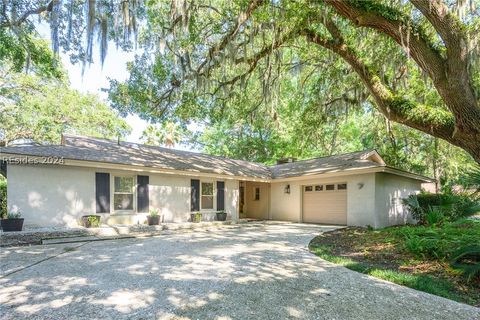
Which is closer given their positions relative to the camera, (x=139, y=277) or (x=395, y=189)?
(x=139, y=277)

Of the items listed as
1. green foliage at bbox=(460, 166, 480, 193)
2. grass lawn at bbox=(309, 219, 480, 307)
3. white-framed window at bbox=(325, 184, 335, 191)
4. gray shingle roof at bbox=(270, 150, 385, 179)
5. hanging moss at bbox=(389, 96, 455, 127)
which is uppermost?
hanging moss at bbox=(389, 96, 455, 127)

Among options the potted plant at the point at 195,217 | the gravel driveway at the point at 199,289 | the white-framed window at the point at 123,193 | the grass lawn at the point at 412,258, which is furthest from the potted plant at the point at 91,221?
the grass lawn at the point at 412,258

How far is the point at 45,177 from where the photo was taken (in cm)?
860

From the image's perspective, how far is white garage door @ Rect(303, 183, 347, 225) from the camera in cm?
1212

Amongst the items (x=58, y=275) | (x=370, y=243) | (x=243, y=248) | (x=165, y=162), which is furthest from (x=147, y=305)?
(x=165, y=162)

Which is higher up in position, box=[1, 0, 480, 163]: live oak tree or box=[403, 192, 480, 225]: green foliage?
box=[1, 0, 480, 163]: live oak tree

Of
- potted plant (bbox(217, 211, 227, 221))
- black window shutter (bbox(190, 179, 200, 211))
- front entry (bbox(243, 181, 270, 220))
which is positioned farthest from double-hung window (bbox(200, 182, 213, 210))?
front entry (bbox(243, 181, 270, 220))

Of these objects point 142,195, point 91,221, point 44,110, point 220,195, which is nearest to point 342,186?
point 220,195

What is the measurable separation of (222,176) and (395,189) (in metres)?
7.82

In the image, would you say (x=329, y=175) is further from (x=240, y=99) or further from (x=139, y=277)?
(x=139, y=277)

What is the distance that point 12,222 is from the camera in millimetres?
7664

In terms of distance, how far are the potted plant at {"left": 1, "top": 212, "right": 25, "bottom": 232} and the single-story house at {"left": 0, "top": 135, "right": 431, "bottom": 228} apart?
0.37 meters

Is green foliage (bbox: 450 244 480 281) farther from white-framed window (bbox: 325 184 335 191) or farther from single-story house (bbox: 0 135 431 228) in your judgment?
white-framed window (bbox: 325 184 335 191)

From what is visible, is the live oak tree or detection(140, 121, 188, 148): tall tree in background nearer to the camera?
the live oak tree
